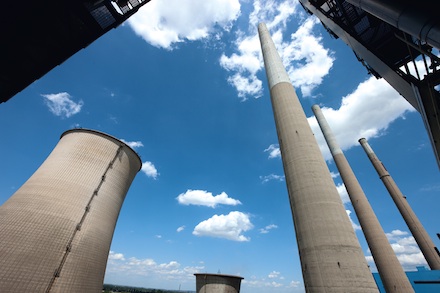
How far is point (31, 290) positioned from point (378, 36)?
1877 centimetres

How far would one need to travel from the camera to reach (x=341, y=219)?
10.2 m

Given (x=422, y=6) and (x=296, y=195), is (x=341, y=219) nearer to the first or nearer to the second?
(x=296, y=195)

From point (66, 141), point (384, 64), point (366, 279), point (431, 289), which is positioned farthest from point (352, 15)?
point (431, 289)

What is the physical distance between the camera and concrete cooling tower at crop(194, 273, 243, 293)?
19509 millimetres

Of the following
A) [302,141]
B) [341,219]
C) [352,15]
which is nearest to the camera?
[352,15]

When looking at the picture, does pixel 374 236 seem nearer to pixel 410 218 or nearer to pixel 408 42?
pixel 410 218

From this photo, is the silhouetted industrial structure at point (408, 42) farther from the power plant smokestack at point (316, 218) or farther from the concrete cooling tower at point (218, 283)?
the concrete cooling tower at point (218, 283)

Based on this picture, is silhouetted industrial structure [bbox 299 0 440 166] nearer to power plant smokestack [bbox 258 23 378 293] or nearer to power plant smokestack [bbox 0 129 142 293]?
power plant smokestack [bbox 258 23 378 293]

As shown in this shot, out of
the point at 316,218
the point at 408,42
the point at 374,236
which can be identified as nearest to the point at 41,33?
the point at 408,42

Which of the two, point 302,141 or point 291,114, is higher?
point 291,114

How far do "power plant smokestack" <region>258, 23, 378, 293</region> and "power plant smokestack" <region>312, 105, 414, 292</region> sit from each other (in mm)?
16415

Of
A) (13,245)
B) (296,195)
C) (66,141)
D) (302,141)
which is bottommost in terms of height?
(13,245)

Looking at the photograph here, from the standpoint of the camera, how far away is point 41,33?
17.7 feet

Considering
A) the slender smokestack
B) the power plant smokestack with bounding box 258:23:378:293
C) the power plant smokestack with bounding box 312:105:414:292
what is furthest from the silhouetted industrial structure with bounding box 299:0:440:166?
the slender smokestack
